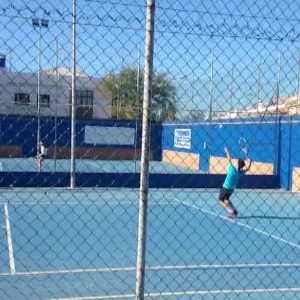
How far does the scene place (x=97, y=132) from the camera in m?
23.3

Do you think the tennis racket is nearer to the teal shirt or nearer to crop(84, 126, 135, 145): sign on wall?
crop(84, 126, 135, 145): sign on wall

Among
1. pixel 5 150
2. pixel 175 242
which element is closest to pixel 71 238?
Result: pixel 175 242

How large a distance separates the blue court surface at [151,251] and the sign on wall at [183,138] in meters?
13.8

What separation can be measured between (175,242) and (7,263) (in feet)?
10.6

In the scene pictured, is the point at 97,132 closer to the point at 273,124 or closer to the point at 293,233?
the point at 273,124

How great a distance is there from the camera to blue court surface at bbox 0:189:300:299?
694 centimetres

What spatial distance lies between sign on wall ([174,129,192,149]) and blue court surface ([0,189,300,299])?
1385 centimetres

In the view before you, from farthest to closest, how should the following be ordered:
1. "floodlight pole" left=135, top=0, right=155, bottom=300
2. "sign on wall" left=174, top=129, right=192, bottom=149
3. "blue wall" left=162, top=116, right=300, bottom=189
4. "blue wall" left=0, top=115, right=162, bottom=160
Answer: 1. "sign on wall" left=174, top=129, right=192, bottom=149
2. "blue wall" left=0, top=115, right=162, bottom=160
3. "blue wall" left=162, top=116, right=300, bottom=189
4. "floodlight pole" left=135, top=0, right=155, bottom=300

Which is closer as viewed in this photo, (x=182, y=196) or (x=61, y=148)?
(x=182, y=196)

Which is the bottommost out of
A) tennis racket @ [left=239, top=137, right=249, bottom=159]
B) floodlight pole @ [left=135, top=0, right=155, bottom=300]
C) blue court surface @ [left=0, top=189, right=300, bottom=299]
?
blue court surface @ [left=0, top=189, right=300, bottom=299]

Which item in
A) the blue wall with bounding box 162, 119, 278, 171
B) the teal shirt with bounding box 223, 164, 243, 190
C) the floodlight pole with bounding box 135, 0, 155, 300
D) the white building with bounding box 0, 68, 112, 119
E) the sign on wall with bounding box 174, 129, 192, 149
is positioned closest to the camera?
the floodlight pole with bounding box 135, 0, 155, 300

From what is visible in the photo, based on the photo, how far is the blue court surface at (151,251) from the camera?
6.94 m

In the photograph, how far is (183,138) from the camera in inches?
1249

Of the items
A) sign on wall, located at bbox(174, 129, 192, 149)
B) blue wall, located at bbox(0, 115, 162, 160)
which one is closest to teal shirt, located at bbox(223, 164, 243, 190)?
blue wall, located at bbox(0, 115, 162, 160)
